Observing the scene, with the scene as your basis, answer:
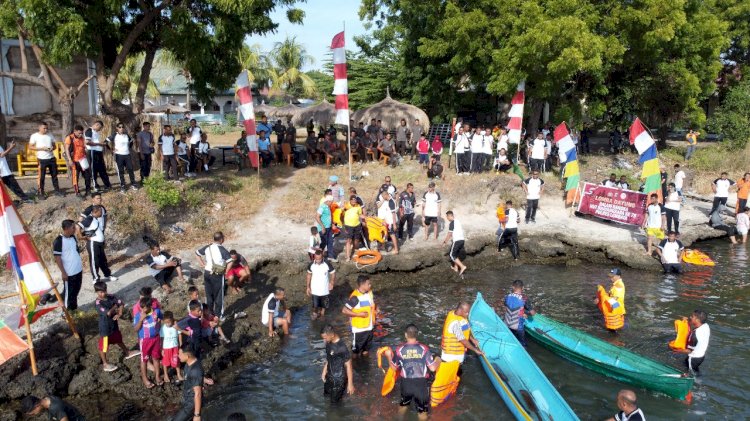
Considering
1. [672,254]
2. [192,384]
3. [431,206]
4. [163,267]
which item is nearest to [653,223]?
[672,254]

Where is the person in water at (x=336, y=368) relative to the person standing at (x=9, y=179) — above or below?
below

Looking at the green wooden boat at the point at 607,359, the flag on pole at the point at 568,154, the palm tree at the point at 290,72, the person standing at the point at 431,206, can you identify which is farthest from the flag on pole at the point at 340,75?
the palm tree at the point at 290,72

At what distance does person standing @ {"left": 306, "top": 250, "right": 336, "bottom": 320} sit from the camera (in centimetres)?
1212

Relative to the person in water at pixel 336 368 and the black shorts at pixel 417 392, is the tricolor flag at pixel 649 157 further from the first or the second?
the person in water at pixel 336 368

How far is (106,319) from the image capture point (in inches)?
394

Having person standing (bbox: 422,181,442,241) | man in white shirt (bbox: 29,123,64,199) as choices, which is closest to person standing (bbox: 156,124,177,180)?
man in white shirt (bbox: 29,123,64,199)

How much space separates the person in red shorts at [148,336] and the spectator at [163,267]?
2649 millimetres

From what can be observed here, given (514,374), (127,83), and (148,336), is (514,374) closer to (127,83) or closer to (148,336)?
(148,336)

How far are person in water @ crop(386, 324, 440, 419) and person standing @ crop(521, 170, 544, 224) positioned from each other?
10.7 m

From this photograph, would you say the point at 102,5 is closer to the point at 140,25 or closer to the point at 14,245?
the point at 140,25

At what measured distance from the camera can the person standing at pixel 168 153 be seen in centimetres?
1730

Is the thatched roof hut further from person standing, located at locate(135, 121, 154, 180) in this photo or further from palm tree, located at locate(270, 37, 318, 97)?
palm tree, located at locate(270, 37, 318, 97)

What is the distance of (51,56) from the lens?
15984mm

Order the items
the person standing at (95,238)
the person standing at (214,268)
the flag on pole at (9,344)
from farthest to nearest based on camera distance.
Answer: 1. the person standing at (95,238)
2. the person standing at (214,268)
3. the flag on pole at (9,344)
